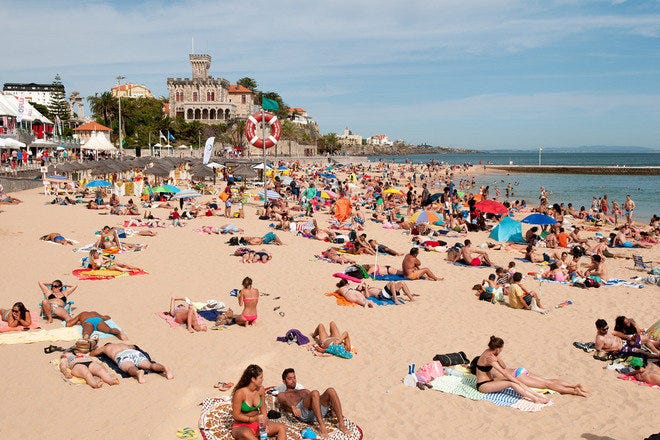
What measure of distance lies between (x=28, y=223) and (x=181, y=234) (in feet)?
16.0

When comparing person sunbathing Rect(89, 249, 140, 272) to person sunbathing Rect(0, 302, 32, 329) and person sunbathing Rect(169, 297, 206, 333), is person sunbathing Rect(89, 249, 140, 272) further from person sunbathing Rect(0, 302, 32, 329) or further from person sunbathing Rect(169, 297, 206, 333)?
person sunbathing Rect(0, 302, 32, 329)

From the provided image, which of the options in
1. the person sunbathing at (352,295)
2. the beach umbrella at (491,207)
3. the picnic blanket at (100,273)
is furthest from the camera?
the beach umbrella at (491,207)

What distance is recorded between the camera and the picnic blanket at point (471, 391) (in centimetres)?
568

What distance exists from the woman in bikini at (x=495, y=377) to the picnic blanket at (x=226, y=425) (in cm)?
166

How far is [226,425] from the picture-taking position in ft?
16.3

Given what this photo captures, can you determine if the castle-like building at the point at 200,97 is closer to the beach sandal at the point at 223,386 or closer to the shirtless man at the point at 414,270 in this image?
the shirtless man at the point at 414,270

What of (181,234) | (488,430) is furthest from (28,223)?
(488,430)

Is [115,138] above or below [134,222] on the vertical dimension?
above

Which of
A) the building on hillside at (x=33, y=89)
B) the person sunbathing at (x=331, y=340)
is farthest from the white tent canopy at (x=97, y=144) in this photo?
the building on hillside at (x=33, y=89)

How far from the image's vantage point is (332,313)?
28.5 feet

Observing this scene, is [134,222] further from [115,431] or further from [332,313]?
[115,431]

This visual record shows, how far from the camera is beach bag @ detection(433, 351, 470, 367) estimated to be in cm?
654

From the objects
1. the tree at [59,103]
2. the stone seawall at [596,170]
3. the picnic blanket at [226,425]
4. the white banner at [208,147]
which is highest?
the tree at [59,103]

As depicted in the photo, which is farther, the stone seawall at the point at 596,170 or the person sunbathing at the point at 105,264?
the stone seawall at the point at 596,170
